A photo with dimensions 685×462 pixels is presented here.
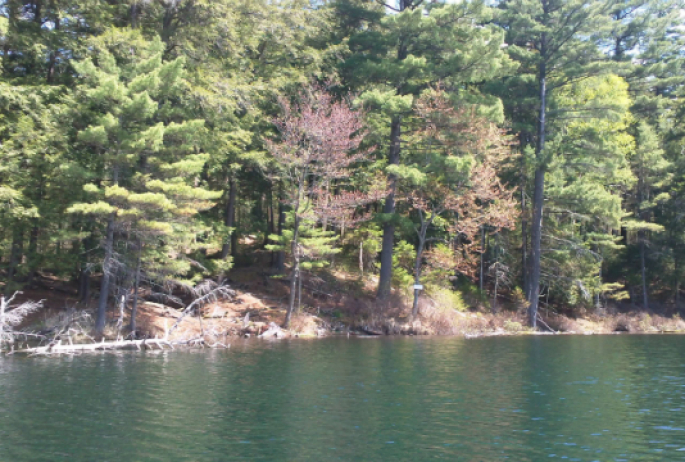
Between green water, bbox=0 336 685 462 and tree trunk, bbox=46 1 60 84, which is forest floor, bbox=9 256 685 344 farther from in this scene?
tree trunk, bbox=46 1 60 84

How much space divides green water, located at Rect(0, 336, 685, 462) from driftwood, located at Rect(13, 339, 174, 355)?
1008mm

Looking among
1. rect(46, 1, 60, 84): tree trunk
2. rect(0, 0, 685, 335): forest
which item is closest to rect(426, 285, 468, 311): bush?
rect(0, 0, 685, 335): forest

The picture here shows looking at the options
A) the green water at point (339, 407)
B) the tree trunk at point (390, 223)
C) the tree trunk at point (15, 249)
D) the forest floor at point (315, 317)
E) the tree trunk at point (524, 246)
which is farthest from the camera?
the tree trunk at point (524, 246)

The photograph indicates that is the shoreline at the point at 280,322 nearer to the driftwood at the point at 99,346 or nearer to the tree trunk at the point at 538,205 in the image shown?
the driftwood at the point at 99,346

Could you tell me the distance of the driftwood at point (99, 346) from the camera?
1903 centimetres

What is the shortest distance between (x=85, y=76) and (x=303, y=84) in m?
11.1

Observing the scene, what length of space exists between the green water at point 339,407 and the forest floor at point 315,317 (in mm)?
4453

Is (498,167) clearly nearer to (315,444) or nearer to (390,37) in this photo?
(390,37)

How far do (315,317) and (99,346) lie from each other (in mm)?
11027

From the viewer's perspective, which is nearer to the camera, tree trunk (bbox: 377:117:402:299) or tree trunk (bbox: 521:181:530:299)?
tree trunk (bbox: 377:117:402:299)

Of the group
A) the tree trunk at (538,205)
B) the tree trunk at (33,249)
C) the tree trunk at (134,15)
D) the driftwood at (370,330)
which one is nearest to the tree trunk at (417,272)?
the driftwood at (370,330)

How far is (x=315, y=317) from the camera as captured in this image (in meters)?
28.7

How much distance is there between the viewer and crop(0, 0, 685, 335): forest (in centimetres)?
2275

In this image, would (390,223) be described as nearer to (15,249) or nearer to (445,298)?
(445,298)
